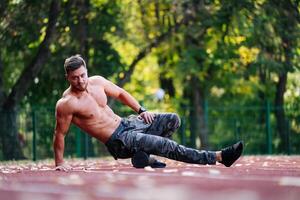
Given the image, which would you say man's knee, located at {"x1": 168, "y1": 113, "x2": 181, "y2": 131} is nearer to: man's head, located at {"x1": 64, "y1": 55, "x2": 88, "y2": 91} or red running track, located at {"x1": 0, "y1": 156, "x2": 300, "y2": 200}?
man's head, located at {"x1": 64, "y1": 55, "x2": 88, "y2": 91}

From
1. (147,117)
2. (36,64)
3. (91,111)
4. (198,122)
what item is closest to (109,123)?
(91,111)

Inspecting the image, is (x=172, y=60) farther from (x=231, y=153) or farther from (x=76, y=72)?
(x=231, y=153)

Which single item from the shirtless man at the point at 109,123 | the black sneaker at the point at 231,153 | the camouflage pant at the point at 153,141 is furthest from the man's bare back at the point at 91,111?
the black sneaker at the point at 231,153

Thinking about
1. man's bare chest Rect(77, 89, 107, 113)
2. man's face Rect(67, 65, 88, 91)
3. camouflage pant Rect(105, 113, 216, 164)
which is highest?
man's face Rect(67, 65, 88, 91)

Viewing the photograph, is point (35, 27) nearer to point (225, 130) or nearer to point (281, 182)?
point (225, 130)

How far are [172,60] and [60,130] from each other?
19439 millimetres

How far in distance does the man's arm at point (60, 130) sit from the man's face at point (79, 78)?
0.32 m

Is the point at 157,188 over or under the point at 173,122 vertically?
under

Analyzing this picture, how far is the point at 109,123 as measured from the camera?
1112 cm

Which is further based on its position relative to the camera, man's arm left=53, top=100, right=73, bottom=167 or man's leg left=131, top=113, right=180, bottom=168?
man's leg left=131, top=113, right=180, bottom=168

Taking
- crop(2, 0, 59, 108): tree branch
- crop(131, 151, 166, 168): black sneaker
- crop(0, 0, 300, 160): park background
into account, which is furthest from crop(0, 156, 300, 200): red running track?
crop(2, 0, 59, 108): tree branch

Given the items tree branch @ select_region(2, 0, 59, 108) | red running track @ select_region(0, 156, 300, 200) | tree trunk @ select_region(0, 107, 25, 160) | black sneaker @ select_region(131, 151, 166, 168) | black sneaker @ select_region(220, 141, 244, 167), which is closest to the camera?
red running track @ select_region(0, 156, 300, 200)

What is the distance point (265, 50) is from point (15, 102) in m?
8.10

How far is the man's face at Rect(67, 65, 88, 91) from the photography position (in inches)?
418
